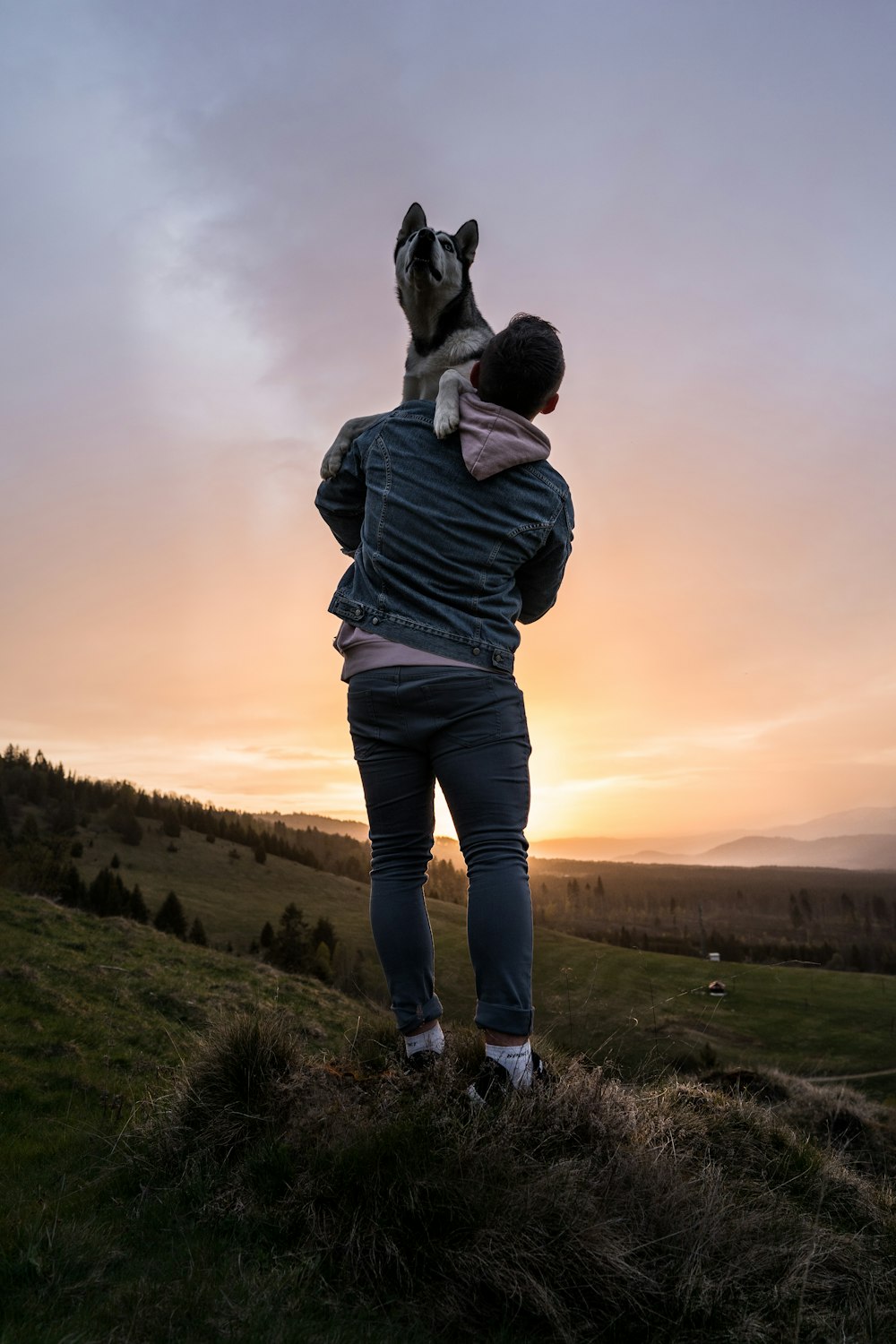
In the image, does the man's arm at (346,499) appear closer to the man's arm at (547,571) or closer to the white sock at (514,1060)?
the man's arm at (547,571)

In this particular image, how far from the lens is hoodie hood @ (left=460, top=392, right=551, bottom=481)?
2623mm

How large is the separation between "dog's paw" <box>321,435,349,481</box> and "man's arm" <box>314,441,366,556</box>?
0.02 metres

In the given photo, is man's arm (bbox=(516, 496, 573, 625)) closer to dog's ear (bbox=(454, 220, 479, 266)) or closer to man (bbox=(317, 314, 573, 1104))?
man (bbox=(317, 314, 573, 1104))

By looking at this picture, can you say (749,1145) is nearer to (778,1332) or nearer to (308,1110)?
(778,1332)

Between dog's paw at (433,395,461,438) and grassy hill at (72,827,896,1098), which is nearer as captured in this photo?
dog's paw at (433,395,461,438)

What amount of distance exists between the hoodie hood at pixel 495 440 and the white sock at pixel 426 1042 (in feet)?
6.31

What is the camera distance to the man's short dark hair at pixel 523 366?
2.68 metres

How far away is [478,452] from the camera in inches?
103

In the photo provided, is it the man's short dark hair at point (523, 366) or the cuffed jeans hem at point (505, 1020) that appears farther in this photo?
the man's short dark hair at point (523, 366)

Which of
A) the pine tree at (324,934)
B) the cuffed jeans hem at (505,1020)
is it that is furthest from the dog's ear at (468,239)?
the pine tree at (324,934)

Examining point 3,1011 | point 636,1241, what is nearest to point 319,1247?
point 636,1241

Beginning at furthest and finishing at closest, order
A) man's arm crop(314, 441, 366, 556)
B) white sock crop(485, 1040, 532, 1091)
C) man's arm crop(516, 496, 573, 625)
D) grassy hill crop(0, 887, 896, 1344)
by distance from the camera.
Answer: man's arm crop(314, 441, 366, 556)
man's arm crop(516, 496, 573, 625)
white sock crop(485, 1040, 532, 1091)
grassy hill crop(0, 887, 896, 1344)

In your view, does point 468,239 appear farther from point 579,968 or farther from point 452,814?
point 579,968

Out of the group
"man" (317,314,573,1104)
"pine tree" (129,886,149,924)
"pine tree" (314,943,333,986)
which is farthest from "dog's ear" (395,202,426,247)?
"pine tree" (129,886,149,924)
